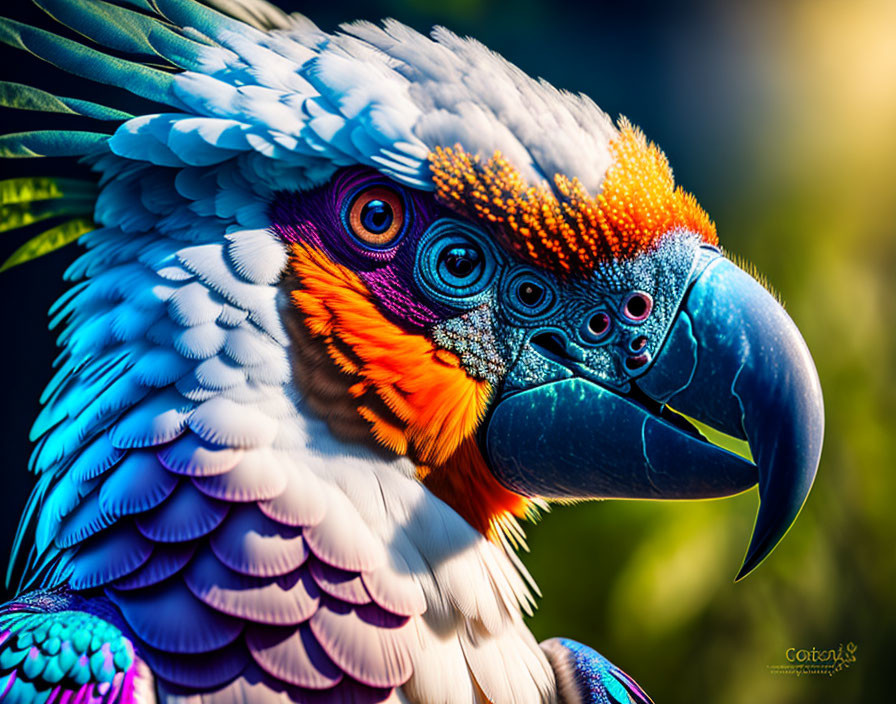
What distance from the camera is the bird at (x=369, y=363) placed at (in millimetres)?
803

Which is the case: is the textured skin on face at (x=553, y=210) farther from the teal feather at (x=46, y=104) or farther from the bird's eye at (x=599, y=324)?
the teal feather at (x=46, y=104)

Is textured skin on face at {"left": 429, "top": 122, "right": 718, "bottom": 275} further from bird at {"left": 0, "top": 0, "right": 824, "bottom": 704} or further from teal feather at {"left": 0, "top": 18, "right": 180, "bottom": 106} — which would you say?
A: teal feather at {"left": 0, "top": 18, "right": 180, "bottom": 106}

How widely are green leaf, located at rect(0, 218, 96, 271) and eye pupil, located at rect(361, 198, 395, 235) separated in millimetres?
398

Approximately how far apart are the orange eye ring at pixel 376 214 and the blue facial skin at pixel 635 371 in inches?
1.8

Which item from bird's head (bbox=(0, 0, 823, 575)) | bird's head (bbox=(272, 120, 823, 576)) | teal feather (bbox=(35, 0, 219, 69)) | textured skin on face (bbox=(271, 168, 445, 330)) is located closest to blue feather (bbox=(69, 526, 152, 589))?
bird's head (bbox=(0, 0, 823, 575))

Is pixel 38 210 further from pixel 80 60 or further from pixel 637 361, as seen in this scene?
pixel 637 361

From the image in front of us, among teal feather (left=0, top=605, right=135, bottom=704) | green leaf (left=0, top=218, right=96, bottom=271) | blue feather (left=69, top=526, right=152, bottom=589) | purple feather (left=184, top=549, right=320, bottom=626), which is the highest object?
green leaf (left=0, top=218, right=96, bottom=271)

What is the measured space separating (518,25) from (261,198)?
140 centimetres

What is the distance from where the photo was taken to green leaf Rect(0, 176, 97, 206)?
3.29ft

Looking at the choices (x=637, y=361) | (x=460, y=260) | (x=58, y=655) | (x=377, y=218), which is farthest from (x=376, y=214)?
(x=58, y=655)

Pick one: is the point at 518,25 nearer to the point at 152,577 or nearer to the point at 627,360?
the point at 627,360

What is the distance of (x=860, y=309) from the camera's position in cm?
248

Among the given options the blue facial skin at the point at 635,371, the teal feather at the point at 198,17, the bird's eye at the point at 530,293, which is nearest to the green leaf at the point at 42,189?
the teal feather at the point at 198,17

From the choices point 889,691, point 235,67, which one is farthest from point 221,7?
point 889,691
